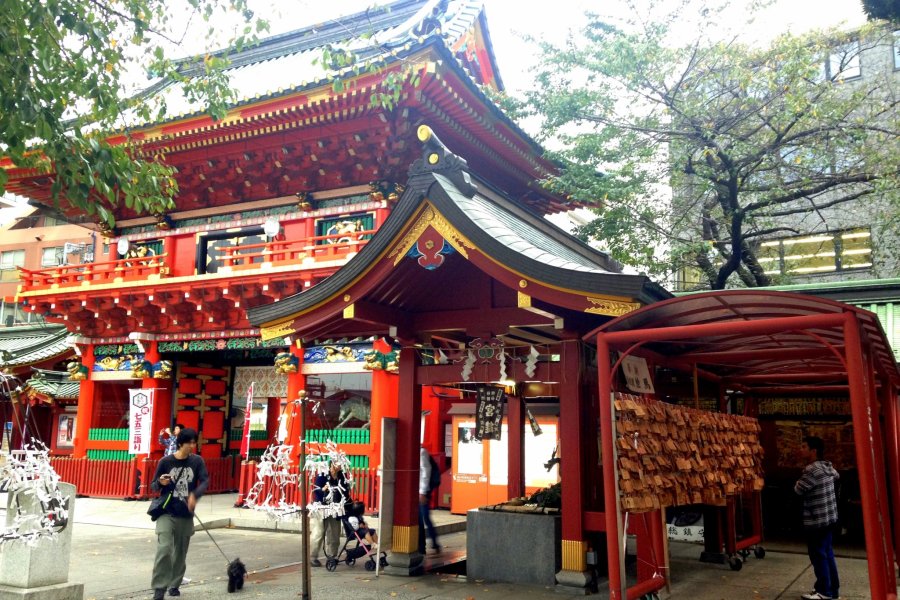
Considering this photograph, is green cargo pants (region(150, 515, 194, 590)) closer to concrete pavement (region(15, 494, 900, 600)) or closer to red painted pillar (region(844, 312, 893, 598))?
concrete pavement (region(15, 494, 900, 600))

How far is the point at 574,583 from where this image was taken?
7.99 m

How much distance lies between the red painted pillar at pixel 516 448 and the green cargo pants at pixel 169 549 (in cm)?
549

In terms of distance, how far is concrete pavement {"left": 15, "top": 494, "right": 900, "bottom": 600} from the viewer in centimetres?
818

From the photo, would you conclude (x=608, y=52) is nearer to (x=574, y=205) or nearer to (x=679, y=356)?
(x=574, y=205)

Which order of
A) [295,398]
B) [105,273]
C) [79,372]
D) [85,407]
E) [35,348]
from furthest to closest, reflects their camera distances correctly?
1. [35,348]
2. [79,372]
3. [85,407]
4. [105,273]
5. [295,398]

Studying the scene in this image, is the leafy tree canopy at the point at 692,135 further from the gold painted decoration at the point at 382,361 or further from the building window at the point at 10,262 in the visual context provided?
the building window at the point at 10,262

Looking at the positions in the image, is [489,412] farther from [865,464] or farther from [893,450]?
[865,464]

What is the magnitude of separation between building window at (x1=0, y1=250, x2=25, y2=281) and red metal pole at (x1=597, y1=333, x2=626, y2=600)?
45649 millimetres

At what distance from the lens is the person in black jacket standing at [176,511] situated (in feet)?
25.7

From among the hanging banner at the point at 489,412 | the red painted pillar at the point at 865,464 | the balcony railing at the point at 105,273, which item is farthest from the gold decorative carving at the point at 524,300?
the balcony railing at the point at 105,273

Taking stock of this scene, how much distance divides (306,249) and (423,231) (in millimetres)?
8428

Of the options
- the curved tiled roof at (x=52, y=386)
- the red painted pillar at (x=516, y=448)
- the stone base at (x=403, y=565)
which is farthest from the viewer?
the curved tiled roof at (x=52, y=386)

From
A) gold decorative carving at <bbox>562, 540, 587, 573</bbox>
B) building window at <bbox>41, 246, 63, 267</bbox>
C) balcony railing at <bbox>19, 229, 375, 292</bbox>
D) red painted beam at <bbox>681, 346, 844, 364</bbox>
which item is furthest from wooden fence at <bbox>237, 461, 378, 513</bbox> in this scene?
building window at <bbox>41, 246, 63, 267</bbox>

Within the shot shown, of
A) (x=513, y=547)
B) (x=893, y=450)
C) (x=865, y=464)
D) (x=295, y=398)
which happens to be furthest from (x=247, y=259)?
(x=865, y=464)
